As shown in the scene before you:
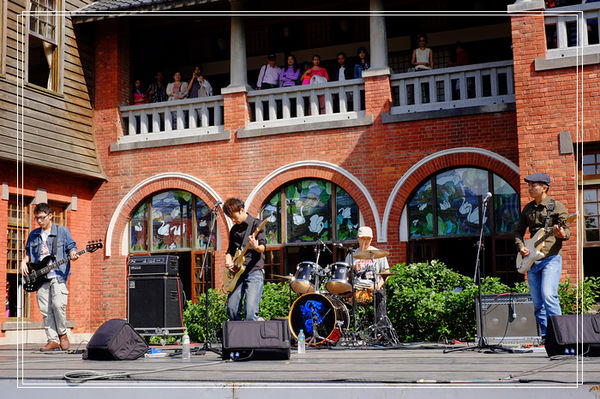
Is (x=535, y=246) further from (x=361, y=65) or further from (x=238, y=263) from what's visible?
(x=361, y=65)

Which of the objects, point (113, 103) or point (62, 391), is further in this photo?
point (113, 103)

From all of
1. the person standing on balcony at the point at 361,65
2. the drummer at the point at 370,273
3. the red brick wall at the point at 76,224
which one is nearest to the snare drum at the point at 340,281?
the drummer at the point at 370,273

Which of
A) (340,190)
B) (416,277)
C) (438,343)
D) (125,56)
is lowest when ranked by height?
(438,343)

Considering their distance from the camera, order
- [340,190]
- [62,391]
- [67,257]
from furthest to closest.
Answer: [340,190] < [67,257] < [62,391]

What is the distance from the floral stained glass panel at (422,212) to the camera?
42.8 ft

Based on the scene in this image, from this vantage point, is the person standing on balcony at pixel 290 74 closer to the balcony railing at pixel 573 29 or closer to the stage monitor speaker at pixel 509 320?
the balcony railing at pixel 573 29

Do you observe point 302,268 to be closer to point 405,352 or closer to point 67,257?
point 405,352

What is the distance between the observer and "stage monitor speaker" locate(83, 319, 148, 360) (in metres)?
8.27

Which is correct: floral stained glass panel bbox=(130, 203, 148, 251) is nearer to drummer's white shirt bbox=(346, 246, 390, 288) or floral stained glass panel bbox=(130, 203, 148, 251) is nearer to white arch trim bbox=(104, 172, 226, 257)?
white arch trim bbox=(104, 172, 226, 257)

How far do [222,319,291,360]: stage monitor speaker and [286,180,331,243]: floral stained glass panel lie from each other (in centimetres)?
613

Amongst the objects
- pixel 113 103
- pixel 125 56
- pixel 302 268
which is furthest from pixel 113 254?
pixel 302 268

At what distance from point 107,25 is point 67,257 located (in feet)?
23.2

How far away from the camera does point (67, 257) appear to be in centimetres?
1025

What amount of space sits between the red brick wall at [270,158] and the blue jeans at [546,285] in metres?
4.36
